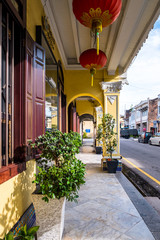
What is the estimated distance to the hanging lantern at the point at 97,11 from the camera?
2017mm

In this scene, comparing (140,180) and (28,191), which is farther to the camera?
(140,180)

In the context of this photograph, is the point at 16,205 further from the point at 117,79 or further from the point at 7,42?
the point at 117,79

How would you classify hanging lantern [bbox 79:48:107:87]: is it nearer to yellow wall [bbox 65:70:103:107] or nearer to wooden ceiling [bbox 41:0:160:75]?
wooden ceiling [bbox 41:0:160:75]

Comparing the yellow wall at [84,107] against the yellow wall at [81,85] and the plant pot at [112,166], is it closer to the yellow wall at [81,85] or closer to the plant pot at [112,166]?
the yellow wall at [81,85]

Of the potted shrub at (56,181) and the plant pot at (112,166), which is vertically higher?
the potted shrub at (56,181)

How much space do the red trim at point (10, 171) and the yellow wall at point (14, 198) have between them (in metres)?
0.06

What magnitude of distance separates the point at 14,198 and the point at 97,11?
2454 millimetres

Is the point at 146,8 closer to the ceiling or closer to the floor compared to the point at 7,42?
closer to the ceiling

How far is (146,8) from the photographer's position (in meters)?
3.21

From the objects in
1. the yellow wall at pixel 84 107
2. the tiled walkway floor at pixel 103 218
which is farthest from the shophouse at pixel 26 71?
the yellow wall at pixel 84 107

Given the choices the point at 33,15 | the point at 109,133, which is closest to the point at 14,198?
the point at 33,15

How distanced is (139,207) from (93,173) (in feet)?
8.25

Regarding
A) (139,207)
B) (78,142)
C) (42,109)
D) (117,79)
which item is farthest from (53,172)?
(117,79)

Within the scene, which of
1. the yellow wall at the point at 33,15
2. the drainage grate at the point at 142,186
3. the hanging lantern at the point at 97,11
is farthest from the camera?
the drainage grate at the point at 142,186
